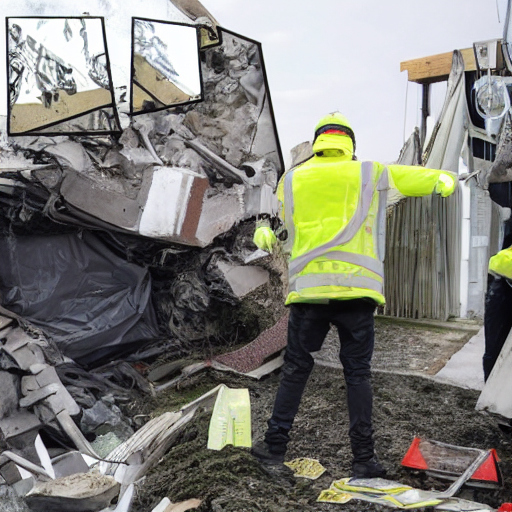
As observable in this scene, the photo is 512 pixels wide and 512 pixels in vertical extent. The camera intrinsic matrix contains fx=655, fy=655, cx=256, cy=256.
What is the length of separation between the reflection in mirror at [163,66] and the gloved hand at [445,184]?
4.41 meters

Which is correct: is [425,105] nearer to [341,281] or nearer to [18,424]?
[341,281]

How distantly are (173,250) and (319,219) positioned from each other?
3560mm

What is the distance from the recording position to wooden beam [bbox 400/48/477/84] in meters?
9.76

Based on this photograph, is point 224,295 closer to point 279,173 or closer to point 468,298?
point 279,173

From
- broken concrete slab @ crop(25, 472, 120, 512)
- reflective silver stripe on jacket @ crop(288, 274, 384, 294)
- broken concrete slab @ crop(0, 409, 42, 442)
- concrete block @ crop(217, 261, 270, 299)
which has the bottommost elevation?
broken concrete slab @ crop(0, 409, 42, 442)

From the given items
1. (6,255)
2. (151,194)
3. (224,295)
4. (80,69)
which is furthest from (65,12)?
(224,295)

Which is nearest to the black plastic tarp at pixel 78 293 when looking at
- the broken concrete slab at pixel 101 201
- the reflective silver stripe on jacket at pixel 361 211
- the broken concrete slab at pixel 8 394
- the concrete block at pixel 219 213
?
the broken concrete slab at pixel 101 201

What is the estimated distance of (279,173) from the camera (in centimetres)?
756

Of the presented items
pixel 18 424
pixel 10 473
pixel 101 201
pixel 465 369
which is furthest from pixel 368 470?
pixel 101 201

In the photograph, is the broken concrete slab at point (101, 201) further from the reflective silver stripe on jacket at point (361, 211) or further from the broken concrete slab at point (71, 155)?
the reflective silver stripe on jacket at point (361, 211)

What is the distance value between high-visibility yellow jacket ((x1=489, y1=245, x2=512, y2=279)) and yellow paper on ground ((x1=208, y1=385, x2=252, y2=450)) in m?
1.73

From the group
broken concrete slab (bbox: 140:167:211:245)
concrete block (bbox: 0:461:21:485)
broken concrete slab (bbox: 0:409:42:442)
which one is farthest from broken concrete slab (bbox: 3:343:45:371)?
broken concrete slab (bbox: 140:167:211:245)

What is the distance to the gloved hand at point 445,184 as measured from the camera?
3156mm

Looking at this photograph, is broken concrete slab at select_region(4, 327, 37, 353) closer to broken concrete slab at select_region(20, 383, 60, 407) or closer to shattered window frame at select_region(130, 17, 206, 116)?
broken concrete slab at select_region(20, 383, 60, 407)
